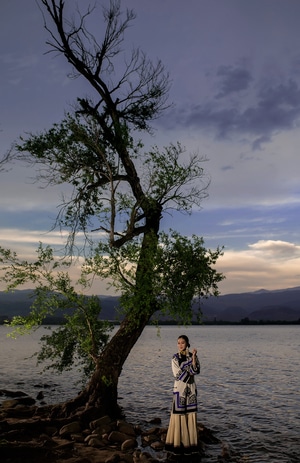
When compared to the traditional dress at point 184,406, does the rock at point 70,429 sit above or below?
below

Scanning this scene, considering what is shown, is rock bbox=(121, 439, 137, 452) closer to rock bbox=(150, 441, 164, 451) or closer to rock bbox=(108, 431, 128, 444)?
rock bbox=(108, 431, 128, 444)

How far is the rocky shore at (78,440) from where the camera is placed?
15.6 m

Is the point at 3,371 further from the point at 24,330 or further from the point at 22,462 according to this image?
the point at 22,462

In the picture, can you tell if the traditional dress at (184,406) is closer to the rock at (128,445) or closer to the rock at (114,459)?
the rock at (114,459)

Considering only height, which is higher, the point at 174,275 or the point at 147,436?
the point at 174,275

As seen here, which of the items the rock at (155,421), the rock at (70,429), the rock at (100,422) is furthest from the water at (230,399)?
the rock at (70,429)

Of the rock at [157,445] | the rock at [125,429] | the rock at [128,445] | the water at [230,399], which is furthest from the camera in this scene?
the water at [230,399]

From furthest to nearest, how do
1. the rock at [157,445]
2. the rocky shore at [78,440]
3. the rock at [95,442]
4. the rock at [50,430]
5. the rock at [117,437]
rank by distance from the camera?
the rock at [50,430] < the rock at [117,437] < the rock at [157,445] < the rock at [95,442] < the rocky shore at [78,440]

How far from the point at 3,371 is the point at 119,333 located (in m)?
43.2

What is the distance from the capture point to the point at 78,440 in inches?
747

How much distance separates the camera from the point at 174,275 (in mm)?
20391

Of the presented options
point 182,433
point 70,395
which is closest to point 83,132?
point 182,433

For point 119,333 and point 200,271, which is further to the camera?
point 119,333

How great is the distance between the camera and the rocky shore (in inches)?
616
